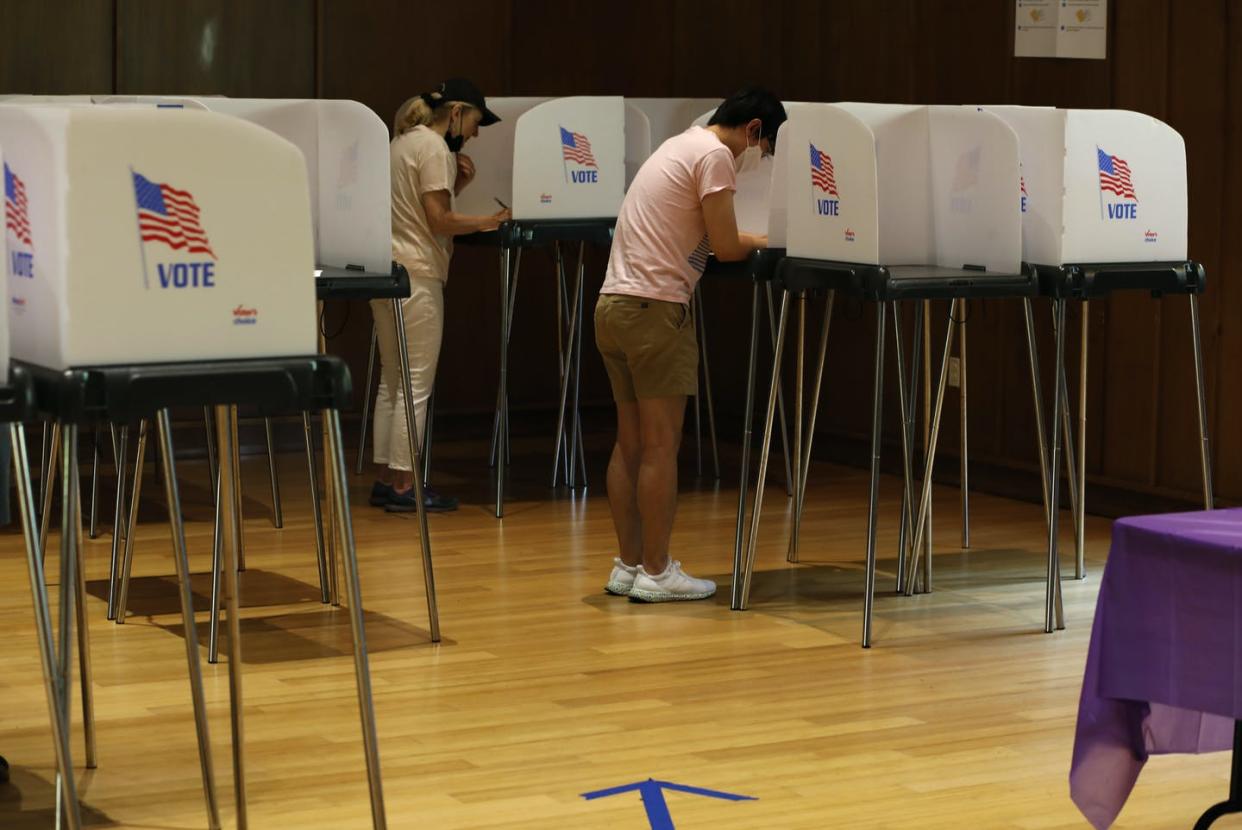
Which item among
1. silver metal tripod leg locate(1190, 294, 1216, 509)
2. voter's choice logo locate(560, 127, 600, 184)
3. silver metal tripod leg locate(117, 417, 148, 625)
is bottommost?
silver metal tripod leg locate(117, 417, 148, 625)

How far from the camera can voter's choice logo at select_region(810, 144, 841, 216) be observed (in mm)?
4738

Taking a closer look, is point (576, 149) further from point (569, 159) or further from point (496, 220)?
point (496, 220)

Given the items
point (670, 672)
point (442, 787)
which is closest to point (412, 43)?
point (670, 672)

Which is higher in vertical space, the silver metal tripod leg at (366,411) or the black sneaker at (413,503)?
the silver metal tripod leg at (366,411)

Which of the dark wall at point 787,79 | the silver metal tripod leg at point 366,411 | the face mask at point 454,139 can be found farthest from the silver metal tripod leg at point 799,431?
the silver metal tripod leg at point 366,411

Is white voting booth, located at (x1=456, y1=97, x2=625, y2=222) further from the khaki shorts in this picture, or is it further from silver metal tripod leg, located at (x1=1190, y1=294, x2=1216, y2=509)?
silver metal tripod leg, located at (x1=1190, y1=294, x2=1216, y2=509)

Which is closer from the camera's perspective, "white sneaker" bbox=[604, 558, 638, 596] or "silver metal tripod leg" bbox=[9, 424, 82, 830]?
"silver metal tripod leg" bbox=[9, 424, 82, 830]

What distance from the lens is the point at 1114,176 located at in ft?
15.8

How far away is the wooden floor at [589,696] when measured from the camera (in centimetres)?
345

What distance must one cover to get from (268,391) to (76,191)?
0.39m

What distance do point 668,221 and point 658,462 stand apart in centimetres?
61

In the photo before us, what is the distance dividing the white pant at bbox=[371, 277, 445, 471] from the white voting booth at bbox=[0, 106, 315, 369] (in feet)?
10.2

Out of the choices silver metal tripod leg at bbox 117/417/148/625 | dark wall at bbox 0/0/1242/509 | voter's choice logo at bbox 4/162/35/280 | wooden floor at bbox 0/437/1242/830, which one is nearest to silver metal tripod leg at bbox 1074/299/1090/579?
wooden floor at bbox 0/437/1242/830

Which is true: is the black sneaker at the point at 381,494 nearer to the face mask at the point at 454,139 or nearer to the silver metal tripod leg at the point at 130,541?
the face mask at the point at 454,139
